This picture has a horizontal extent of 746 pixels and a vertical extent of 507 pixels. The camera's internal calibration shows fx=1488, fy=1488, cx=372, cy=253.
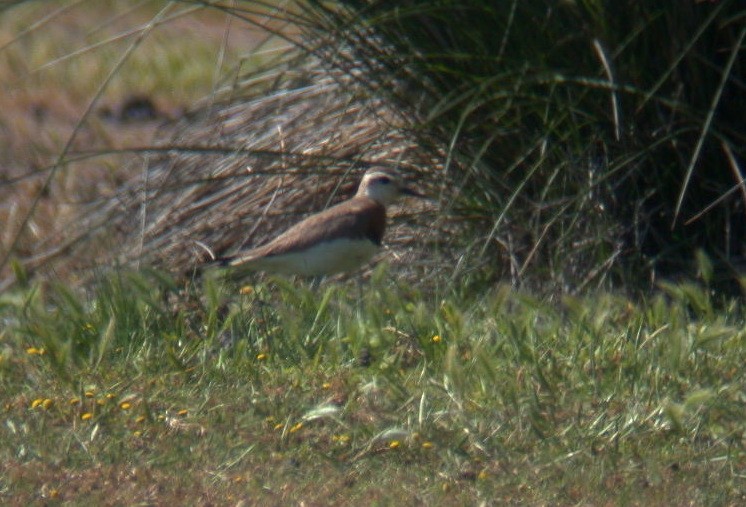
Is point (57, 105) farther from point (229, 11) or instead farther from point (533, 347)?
point (533, 347)

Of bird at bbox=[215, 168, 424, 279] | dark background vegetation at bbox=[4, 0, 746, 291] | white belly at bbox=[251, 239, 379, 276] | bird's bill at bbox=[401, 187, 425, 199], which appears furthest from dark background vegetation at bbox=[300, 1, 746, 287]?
white belly at bbox=[251, 239, 379, 276]

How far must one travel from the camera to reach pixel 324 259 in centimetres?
624

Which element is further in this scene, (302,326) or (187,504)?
(302,326)

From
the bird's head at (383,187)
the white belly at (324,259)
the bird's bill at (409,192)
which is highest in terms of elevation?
the bird's head at (383,187)

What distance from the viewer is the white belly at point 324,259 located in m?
6.20

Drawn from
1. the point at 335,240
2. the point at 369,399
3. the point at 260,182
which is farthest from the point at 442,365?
the point at 260,182

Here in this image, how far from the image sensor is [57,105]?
33.7ft

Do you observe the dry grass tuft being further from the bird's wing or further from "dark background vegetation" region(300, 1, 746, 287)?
"dark background vegetation" region(300, 1, 746, 287)

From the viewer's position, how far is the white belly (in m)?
6.20

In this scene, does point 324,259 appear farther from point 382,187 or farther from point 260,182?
point 260,182

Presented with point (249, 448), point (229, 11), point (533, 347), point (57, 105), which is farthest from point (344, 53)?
point (57, 105)

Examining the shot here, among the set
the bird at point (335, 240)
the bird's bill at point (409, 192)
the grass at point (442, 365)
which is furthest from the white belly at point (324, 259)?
the bird's bill at point (409, 192)

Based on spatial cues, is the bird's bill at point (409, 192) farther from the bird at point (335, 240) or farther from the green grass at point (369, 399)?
the green grass at point (369, 399)

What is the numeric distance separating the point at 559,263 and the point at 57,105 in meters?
5.21
